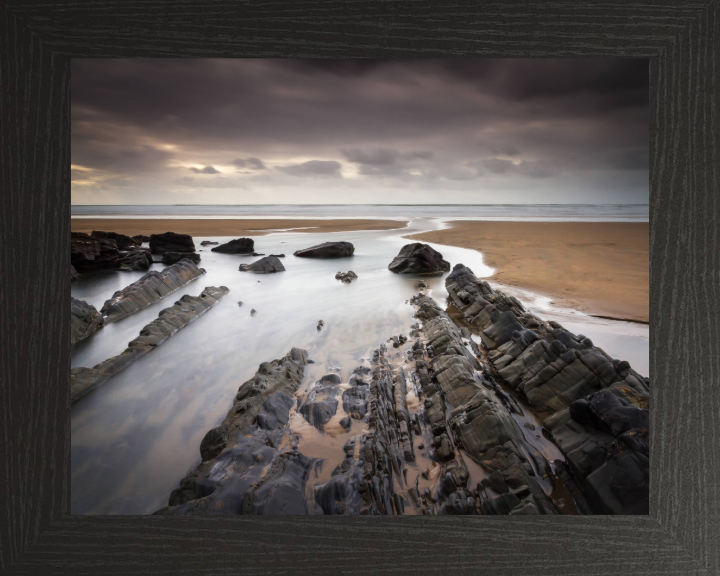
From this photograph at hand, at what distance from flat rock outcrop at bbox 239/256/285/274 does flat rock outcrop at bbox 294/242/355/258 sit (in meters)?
0.82

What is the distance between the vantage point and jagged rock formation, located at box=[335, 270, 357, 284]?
3.42 m

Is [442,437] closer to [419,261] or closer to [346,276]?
[346,276]

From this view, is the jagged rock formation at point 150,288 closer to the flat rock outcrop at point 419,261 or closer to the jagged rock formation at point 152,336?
the jagged rock formation at point 152,336

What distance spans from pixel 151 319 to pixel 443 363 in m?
2.50

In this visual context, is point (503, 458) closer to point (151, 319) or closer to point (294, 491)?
point (294, 491)

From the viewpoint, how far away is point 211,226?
11.8ft

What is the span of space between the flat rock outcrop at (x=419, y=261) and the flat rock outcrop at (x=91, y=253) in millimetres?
2883

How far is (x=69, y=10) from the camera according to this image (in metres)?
1.32

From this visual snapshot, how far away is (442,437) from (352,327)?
3.80ft

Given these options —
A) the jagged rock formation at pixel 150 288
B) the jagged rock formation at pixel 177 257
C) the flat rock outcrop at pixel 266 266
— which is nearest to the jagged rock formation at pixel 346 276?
the flat rock outcrop at pixel 266 266

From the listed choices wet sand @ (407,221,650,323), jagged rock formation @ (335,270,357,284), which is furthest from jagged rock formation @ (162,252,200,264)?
wet sand @ (407,221,650,323)

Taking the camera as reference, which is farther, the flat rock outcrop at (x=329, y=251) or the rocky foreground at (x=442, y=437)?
the flat rock outcrop at (x=329, y=251)

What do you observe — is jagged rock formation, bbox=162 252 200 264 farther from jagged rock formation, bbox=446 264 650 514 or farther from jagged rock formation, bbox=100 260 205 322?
jagged rock formation, bbox=446 264 650 514

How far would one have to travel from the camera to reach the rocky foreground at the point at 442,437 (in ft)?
4.54
